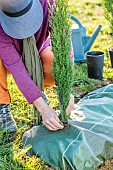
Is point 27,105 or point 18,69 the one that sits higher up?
point 18,69

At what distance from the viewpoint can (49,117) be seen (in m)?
2.69

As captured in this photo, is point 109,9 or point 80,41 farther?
point 80,41

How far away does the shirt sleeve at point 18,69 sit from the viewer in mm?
2779

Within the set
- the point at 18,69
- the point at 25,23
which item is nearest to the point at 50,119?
the point at 18,69

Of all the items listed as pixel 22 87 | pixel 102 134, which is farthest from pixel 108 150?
pixel 22 87

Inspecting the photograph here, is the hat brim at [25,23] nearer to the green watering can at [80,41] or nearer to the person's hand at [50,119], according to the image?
the person's hand at [50,119]

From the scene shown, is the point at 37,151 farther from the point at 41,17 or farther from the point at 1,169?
the point at 41,17

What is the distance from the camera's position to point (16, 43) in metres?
2.86

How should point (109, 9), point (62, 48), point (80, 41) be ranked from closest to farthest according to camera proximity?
point (62, 48) < point (109, 9) < point (80, 41)

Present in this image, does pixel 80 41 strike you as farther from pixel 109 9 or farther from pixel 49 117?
pixel 49 117

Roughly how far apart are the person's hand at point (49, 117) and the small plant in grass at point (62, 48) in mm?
83

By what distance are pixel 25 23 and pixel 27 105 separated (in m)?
1.08

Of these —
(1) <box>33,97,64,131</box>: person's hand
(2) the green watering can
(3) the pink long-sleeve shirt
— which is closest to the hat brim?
(3) the pink long-sleeve shirt

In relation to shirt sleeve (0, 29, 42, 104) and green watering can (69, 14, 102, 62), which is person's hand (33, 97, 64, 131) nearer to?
shirt sleeve (0, 29, 42, 104)
